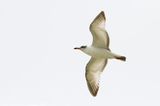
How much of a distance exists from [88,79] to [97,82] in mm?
481

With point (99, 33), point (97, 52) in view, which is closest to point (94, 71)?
point (97, 52)

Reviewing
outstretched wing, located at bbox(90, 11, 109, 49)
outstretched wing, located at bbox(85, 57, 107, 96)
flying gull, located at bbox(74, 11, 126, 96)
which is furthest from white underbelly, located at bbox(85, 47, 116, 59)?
outstretched wing, located at bbox(85, 57, 107, 96)

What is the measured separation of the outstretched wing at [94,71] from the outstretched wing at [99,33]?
962 millimetres

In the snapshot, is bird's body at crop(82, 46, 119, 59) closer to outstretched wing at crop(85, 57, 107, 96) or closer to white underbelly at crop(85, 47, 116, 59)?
white underbelly at crop(85, 47, 116, 59)

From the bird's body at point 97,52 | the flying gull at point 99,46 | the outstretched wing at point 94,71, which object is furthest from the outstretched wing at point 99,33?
the outstretched wing at point 94,71

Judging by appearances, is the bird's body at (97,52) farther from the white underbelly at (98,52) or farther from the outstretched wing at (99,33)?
the outstretched wing at (99,33)

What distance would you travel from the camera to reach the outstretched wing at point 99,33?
17.0 meters

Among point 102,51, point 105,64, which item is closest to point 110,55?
point 102,51

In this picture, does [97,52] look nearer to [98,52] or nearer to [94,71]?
[98,52]

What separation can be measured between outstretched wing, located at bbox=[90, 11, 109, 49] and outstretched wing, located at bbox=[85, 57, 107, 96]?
3.15ft

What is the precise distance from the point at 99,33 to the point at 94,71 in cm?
207

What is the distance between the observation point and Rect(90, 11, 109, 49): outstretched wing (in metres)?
17.0

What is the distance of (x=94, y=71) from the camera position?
61.4ft

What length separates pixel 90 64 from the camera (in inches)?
742
